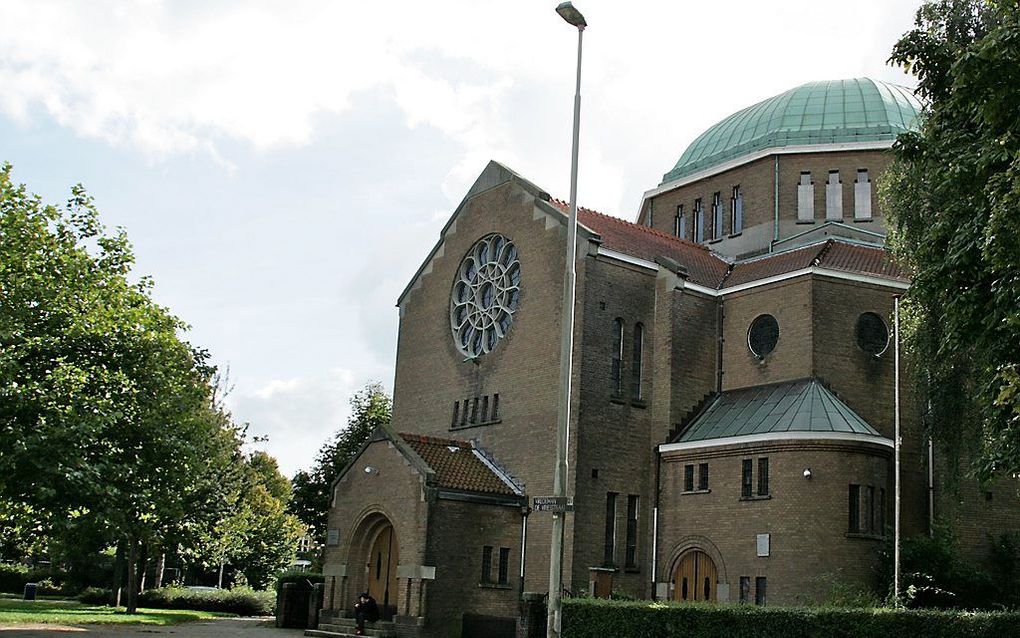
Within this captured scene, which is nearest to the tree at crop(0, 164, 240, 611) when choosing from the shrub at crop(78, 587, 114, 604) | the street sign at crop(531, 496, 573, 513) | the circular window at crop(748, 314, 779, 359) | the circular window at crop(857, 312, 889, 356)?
the street sign at crop(531, 496, 573, 513)

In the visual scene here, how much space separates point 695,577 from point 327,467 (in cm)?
2339

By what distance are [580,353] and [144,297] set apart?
12.5 m

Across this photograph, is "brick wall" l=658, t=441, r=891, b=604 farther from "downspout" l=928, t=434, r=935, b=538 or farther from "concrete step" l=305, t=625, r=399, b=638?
"concrete step" l=305, t=625, r=399, b=638

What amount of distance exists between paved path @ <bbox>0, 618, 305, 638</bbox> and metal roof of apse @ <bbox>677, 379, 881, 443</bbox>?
13.8 m

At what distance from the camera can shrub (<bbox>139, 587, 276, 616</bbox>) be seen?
143ft

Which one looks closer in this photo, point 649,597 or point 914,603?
point 914,603

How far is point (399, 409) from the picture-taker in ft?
128

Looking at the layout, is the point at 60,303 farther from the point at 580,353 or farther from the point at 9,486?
the point at 580,353

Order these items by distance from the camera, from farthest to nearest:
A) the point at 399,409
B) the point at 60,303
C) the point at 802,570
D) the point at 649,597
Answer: the point at 399,409
the point at 649,597
the point at 802,570
the point at 60,303

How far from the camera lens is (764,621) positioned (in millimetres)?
20359

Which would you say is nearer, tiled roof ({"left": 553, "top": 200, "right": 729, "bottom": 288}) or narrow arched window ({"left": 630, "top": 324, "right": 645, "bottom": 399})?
narrow arched window ({"left": 630, "top": 324, "right": 645, "bottom": 399})

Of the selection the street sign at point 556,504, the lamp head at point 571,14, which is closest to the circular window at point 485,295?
the lamp head at point 571,14

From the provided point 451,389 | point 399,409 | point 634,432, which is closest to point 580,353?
point 634,432

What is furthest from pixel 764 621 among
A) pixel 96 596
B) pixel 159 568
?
pixel 96 596
